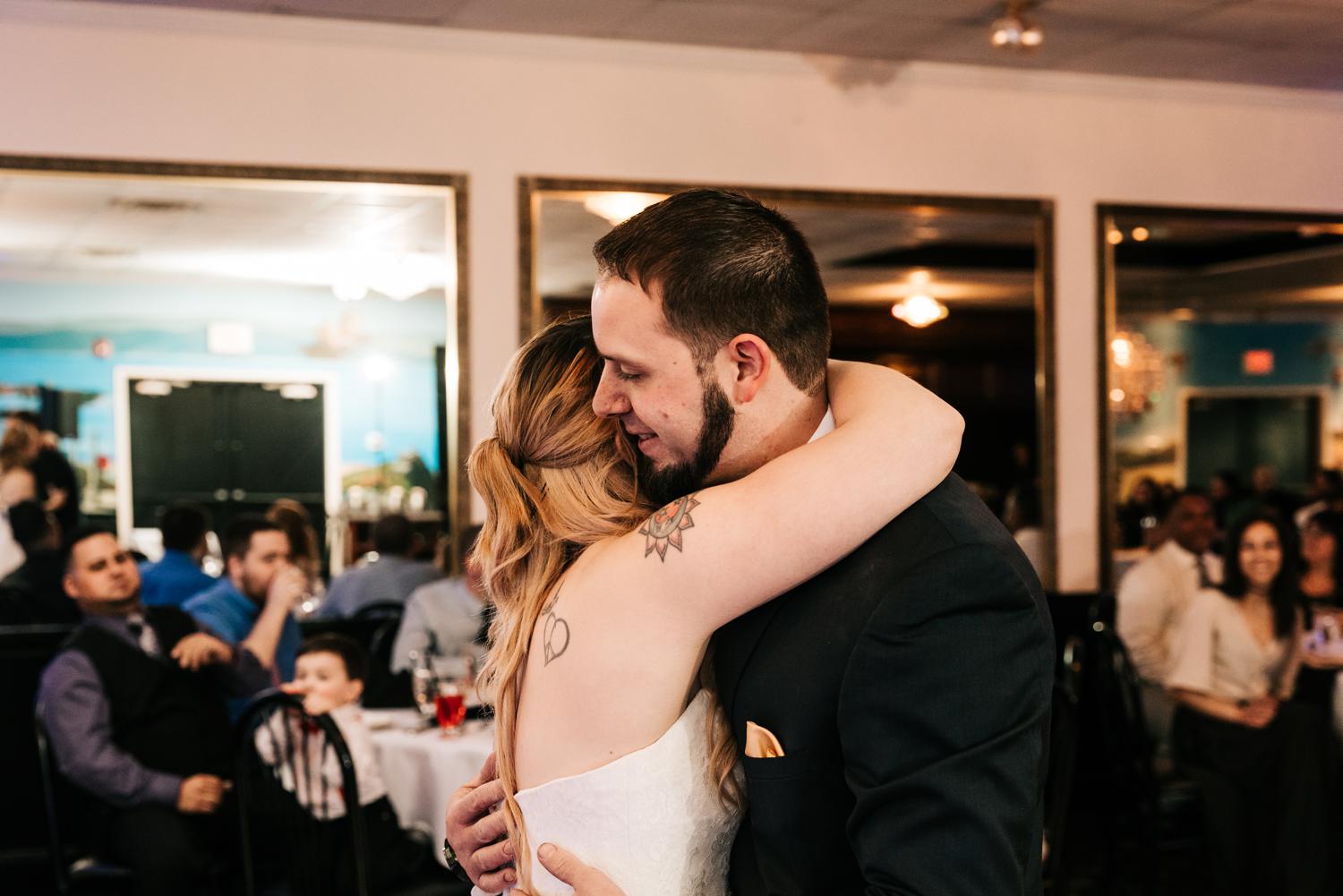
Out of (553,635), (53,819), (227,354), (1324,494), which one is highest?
(227,354)

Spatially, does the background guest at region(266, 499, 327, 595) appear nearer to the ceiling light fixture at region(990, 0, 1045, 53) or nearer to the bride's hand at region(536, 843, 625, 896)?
the ceiling light fixture at region(990, 0, 1045, 53)

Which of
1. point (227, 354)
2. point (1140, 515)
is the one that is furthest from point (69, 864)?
point (1140, 515)

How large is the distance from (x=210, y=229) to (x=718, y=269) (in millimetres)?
4416

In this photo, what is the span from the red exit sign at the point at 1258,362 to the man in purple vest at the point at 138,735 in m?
5.09

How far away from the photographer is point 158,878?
3594mm

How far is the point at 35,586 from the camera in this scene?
16.5 ft

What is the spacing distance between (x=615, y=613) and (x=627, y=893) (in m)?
0.29

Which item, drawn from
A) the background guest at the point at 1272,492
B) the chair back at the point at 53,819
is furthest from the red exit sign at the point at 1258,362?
the chair back at the point at 53,819

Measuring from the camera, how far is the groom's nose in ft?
4.51

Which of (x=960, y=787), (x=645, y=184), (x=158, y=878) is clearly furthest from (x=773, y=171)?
(x=960, y=787)

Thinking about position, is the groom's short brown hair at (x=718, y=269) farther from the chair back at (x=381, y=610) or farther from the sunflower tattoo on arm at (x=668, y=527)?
the chair back at (x=381, y=610)

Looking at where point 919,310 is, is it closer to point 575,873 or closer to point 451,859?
point 451,859

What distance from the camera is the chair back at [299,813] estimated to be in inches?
133

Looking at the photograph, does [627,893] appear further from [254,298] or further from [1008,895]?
[254,298]
